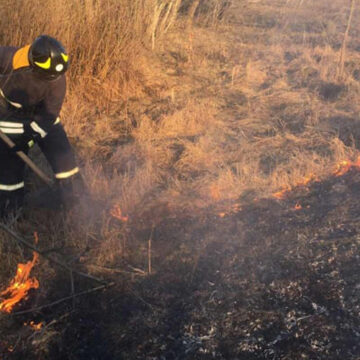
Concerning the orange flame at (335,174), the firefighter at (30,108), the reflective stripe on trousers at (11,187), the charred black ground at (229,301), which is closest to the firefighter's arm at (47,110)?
the firefighter at (30,108)

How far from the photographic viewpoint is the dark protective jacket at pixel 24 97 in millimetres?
3629

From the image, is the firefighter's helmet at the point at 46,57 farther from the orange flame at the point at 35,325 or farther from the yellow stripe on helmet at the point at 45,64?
the orange flame at the point at 35,325

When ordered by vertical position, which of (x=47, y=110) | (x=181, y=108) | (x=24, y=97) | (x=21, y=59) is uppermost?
(x=21, y=59)

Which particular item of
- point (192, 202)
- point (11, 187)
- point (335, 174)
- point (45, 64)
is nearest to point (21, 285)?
point (11, 187)

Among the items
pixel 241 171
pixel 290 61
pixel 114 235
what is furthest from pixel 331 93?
pixel 114 235

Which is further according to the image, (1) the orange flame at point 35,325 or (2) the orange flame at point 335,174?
(2) the orange flame at point 335,174

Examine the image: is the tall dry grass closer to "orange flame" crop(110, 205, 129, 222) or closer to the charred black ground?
"orange flame" crop(110, 205, 129, 222)

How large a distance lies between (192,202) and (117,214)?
82 cm

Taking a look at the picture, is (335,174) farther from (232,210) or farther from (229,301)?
(229,301)

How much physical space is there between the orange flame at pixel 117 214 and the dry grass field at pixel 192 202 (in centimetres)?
2

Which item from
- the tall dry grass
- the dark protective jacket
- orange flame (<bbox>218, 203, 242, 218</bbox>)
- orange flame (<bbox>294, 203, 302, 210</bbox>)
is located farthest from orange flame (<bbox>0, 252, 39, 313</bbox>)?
orange flame (<bbox>294, 203, 302, 210</bbox>)

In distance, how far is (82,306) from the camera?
10.8 ft

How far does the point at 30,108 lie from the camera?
12.5ft

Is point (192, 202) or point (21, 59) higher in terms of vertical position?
point (21, 59)
